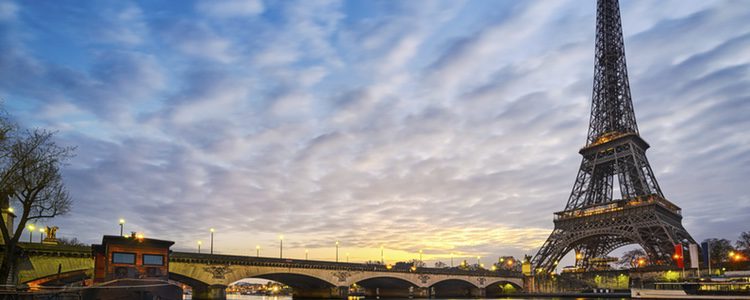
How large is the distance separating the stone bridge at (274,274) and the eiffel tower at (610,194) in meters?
21.0

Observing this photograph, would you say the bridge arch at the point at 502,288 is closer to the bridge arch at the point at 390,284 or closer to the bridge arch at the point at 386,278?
the bridge arch at the point at 390,284

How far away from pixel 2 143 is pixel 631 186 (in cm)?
11767

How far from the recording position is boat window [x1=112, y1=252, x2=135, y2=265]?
45.8 meters

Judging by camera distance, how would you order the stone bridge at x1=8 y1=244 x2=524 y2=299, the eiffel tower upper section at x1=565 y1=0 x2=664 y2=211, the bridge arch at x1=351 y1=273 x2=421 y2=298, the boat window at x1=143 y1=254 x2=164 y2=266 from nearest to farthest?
1. the boat window at x1=143 y1=254 x2=164 y2=266
2. the stone bridge at x1=8 y1=244 x2=524 y2=299
3. the bridge arch at x1=351 y1=273 x2=421 y2=298
4. the eiffel tower upper section at x1=565 y1=0 x2=664 y2=211

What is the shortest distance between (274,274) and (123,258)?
42390mm

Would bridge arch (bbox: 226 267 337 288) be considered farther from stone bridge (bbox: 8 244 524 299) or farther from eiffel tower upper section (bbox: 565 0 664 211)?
eiffel tower upper section (bbox: 565 0 664 211)

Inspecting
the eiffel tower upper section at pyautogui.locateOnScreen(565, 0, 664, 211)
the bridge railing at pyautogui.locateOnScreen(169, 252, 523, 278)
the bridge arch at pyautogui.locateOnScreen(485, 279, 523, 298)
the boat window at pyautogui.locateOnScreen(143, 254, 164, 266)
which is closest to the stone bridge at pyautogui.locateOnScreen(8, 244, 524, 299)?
the bridge railing at pyautogui.locateOnScreen(169, 252, 523, 278)

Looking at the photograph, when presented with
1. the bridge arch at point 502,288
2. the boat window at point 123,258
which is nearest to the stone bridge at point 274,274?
the bridge arch at point 502,288

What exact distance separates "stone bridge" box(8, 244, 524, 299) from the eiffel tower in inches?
827

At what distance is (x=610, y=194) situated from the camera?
441 ft

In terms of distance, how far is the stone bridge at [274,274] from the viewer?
57250 millimetres

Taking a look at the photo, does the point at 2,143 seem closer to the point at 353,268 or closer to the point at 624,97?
the point at 353,268

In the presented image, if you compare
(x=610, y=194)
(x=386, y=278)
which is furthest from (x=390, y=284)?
(x=610, y=194)

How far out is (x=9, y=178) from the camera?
40281 millimetres
